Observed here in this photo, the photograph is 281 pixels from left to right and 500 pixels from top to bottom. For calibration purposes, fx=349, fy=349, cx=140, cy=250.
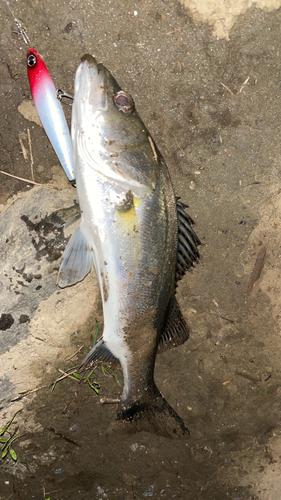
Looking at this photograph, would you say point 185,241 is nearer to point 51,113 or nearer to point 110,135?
point 110,135

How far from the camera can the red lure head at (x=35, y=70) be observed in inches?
127

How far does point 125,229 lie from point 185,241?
62cm

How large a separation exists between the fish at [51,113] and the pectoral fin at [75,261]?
2.01 ft

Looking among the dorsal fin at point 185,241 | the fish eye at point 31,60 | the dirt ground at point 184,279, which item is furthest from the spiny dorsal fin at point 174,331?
the fish eye at point 31,60

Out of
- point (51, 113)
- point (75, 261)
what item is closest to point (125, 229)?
point (75, 261)

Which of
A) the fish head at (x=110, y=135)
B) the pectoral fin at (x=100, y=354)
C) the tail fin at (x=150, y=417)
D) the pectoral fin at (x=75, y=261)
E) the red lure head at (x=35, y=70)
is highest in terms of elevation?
the red lure head at (x=35, y=70)

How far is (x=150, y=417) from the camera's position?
10.8 ft

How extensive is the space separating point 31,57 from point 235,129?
6.99ft

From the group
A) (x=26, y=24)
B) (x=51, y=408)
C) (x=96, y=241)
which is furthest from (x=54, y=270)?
(x=26, y=24)

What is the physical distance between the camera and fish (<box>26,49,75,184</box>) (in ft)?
10.7

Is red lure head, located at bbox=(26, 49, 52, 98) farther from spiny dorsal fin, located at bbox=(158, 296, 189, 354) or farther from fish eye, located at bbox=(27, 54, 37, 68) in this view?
spiny dorsal fin, located at bbox=(158, 296, 189, 354)

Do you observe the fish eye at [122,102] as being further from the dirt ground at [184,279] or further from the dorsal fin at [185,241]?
the dorsal fin at [185,241]

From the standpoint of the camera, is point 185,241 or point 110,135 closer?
point 110,135

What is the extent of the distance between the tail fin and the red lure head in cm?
308
